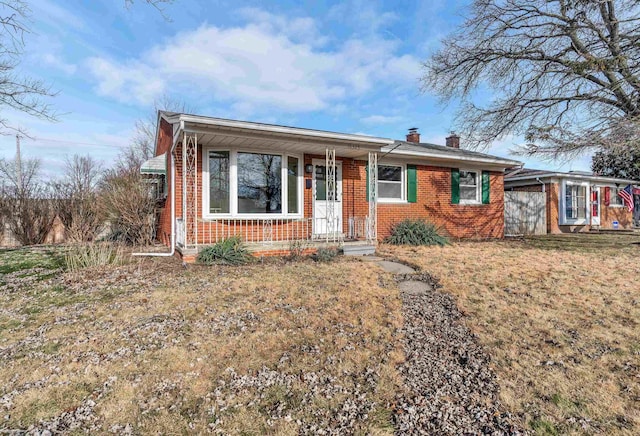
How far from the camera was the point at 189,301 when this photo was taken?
15.3 feet

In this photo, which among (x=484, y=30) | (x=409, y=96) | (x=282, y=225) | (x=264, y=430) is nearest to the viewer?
(x=264, y=430)

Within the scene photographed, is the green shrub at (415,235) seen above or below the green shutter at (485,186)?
below

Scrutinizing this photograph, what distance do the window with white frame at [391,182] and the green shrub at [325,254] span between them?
3.50 m

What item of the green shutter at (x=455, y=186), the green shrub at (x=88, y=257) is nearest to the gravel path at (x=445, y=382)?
the green shrub at (x=88, y=257)

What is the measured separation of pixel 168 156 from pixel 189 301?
681 cm

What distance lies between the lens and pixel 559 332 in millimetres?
3865

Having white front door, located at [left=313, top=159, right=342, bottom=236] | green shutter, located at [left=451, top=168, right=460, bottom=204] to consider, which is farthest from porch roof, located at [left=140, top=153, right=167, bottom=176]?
green shutter, located at [left=451, top=168, right=460, bottom=204]

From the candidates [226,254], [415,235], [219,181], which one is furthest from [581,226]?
[226,254]

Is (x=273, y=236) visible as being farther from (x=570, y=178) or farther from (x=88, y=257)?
(x=570, y=178)

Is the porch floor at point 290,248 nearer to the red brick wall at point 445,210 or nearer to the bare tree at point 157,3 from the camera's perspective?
the red brick wall at point 445,210

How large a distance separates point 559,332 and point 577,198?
1677 cm

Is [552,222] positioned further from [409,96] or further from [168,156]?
[168,156]

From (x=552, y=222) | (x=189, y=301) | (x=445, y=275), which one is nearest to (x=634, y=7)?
(x=552, y=222)

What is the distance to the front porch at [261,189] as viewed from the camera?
7.71 metres
